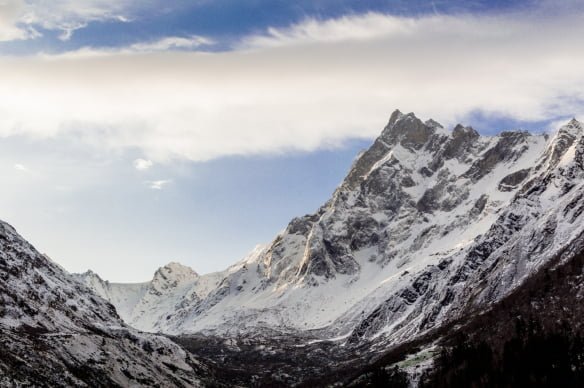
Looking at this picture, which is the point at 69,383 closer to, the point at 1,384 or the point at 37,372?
the point at 37,372

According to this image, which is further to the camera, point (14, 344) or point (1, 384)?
point (14, 344)

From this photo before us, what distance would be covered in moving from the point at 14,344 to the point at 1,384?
30492 millimetres

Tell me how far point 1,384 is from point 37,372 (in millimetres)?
22433

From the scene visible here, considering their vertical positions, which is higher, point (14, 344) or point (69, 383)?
point (14, 344)

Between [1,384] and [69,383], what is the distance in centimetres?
3240

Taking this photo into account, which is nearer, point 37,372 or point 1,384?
point 1,384

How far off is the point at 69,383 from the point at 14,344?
61.0 feet

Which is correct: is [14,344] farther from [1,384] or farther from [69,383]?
[1,384]

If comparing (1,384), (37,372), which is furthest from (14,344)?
(1,384)

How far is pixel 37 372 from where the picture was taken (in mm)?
187625

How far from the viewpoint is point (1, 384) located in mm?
165375

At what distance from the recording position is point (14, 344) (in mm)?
194500
